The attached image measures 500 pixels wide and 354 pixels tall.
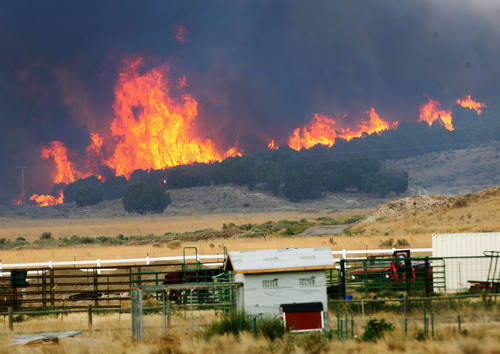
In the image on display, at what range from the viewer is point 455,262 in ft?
110

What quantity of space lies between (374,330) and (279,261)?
3197mm

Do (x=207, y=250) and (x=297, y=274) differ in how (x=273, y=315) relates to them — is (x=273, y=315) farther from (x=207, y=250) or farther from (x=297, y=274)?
(x=207, y=250)

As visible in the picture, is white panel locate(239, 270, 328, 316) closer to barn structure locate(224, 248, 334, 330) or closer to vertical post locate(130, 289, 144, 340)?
barn structure locate(224, 248, 334, 330)

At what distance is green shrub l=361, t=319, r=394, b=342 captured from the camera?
19.8 m

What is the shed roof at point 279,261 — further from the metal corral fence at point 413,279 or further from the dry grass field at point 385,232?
the dry grass field at point 385,232

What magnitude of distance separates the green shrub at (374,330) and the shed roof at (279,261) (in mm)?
1980

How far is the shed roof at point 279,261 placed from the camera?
21.4 m

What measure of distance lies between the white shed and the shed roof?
12006 millimetres

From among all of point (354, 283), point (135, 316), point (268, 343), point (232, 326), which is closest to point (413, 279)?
point (354, 283)

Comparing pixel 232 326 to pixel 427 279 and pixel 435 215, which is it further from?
pixel 435 215

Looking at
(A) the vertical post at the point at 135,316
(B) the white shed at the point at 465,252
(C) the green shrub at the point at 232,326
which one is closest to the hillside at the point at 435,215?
(B) the white shed at the point at 465,252

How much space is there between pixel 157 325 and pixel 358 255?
76.8 feet

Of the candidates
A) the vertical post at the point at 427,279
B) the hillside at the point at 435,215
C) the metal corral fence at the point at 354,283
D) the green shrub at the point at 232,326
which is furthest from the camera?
the hillside at the point at 435,215

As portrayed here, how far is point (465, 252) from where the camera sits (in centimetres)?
3375
